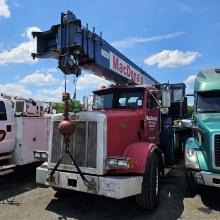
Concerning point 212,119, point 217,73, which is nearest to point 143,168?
point 212,119

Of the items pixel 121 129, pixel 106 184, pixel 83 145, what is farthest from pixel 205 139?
pixel 83 145

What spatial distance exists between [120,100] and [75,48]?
5.44ft

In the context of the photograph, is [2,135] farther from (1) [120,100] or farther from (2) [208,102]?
(2) [208,102]

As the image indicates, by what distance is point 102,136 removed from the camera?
6.18 m

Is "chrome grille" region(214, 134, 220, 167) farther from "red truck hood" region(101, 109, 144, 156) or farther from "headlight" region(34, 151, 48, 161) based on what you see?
"headlight" region(34, 151, 48, 161)

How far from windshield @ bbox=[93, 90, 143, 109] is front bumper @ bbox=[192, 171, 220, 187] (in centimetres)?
197

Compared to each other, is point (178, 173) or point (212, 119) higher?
point (212, 119)

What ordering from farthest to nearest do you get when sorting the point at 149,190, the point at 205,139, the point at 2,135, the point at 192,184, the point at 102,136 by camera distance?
the point at 2,135
the point at 192,184
the point at 205,139
the point at 149,190
the point at 102,136

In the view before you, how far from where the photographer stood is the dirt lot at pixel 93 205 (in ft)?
20.9

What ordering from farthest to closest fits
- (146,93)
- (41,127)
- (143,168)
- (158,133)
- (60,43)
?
(41,127) < (158,133) < (146,93) < (60,43) < (143,168)

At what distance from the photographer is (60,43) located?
714 centimetres

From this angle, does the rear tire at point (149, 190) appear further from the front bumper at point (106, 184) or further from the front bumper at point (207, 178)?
the front bumper at point (207, 178)

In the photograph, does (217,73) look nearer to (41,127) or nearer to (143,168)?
(143,168)

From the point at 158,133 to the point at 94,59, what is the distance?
2397mm
